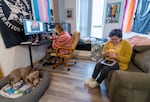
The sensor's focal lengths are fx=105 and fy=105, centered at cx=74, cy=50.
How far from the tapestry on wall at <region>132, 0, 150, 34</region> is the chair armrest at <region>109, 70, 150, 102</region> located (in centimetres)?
165

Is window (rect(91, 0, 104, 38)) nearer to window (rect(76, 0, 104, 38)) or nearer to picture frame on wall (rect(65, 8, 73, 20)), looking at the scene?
window (rect(76, 0, 104, 38))

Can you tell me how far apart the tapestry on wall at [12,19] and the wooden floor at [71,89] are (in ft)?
3.41

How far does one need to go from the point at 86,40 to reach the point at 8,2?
7.35 ft

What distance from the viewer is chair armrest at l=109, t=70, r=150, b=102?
1091 millimetres

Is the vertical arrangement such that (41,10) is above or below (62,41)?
above

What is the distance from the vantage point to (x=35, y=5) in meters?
2.74

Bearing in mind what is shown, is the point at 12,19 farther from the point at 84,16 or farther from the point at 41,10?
the point at 84,16

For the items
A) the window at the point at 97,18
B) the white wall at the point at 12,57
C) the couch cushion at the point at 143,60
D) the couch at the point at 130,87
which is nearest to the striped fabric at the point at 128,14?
the window at the point at 97,18

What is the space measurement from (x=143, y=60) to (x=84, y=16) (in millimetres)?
2751

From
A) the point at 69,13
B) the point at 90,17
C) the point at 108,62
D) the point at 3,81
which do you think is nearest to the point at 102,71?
the point at 108,62

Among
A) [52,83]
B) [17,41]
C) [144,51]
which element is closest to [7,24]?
[17,41]

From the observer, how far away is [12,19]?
6.93 ft

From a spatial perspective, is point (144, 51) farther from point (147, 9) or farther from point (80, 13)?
point (80, 13)

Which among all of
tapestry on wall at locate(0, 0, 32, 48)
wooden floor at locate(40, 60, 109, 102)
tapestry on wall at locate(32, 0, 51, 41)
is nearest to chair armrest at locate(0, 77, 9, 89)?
tapestry on wall at locate(0, 0, 32, 48)
